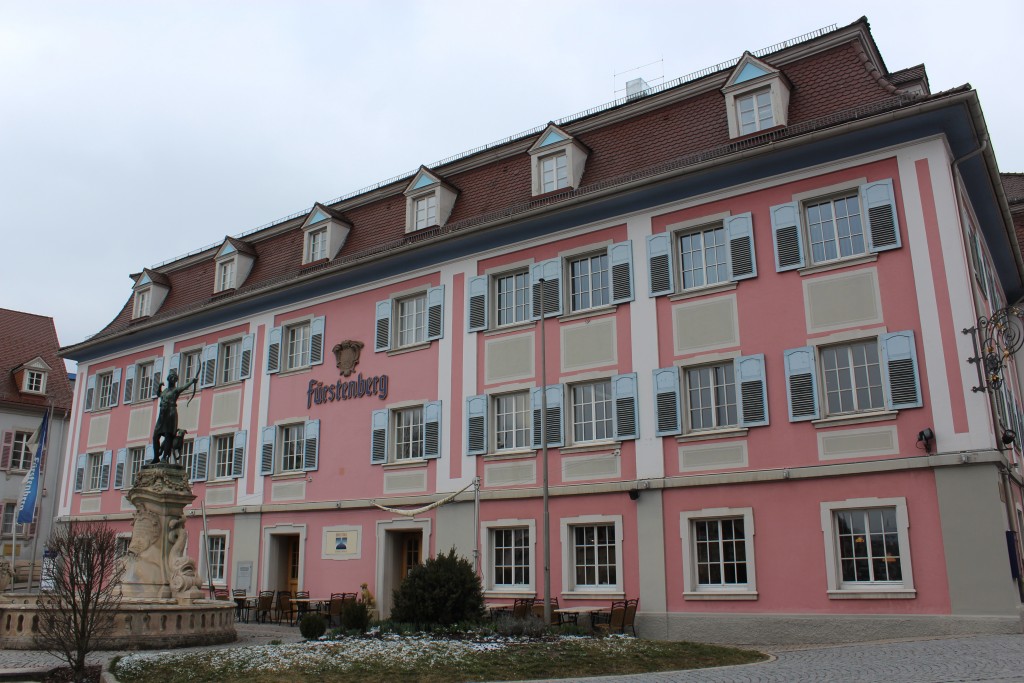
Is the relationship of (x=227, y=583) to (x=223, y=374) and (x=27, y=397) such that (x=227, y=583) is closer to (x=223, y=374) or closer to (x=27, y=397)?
(x=223, y=374)

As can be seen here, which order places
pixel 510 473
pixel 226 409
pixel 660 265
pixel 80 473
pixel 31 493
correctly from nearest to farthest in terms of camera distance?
pixel 660 265 → pixel 510 473 → pixel 226 409 → pixel 31 493 → pixel 80 473

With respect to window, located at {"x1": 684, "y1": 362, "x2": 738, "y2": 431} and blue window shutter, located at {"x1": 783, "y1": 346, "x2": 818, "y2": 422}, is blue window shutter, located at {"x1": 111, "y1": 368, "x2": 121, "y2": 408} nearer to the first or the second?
window, located at {"x1": 684, "y1": 362, "x2": 738, "y2": 431}

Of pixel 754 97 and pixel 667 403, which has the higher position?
pixel 754 97

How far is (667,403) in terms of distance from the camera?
18.8 meters

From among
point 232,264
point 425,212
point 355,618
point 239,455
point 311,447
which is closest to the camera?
point 355,618

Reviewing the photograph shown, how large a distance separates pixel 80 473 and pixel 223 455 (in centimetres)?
797

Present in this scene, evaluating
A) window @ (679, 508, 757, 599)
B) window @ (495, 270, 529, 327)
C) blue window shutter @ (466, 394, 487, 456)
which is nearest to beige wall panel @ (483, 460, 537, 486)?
blue window shutter @ (466, 394, 487, 456)

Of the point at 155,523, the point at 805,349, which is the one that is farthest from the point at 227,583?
the point at 805,349

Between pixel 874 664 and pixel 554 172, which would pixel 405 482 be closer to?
pixel 554 172

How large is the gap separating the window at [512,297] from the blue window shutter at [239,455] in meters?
9.47

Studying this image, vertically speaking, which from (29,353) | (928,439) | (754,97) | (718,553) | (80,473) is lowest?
(718,553)

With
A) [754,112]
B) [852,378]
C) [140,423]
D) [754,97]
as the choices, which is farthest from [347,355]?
[852,378]

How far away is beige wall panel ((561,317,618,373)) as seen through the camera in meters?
20.1

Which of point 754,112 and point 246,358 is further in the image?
point 246,358
